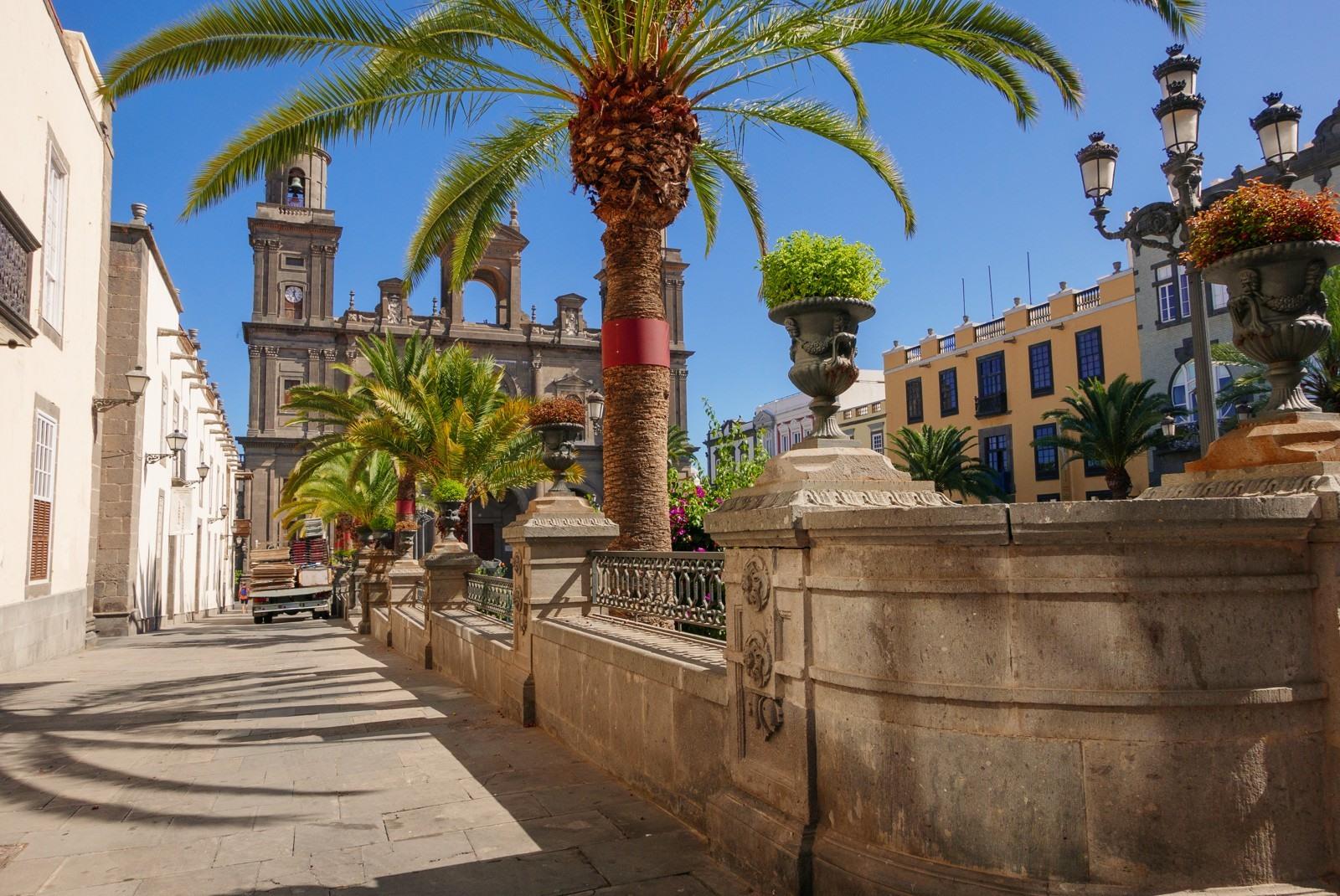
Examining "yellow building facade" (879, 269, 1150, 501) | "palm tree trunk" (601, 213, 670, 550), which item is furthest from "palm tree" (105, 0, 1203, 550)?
"yellow building facade" (879, 269, 1150, 501)

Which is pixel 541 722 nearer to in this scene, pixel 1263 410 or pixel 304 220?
pixel 1263 410

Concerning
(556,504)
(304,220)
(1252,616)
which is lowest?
(1252,616)

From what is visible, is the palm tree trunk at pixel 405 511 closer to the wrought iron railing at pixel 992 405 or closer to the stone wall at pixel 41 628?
the stone wall at pixel 41 628

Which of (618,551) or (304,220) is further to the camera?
(304,220)

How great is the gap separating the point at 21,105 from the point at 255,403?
3886 cm

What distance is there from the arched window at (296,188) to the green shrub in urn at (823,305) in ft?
161

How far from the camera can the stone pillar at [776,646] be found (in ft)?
12.3

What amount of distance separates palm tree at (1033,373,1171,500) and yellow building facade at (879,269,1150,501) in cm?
307

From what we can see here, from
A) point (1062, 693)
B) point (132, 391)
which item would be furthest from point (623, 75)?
point (132, 391)

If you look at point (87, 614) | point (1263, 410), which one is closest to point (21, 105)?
point (87, 614)

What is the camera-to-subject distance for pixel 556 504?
7.98 m

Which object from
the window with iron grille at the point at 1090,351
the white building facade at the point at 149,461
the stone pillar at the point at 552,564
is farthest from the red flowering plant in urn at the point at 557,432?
the window with iron grille at the point at 1090,351

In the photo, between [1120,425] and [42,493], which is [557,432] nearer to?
[42,493]

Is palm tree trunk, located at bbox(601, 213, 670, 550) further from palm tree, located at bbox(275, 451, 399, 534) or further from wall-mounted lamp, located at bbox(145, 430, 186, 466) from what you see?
palm tree, located at bbox(275, 451, 399, 534)
